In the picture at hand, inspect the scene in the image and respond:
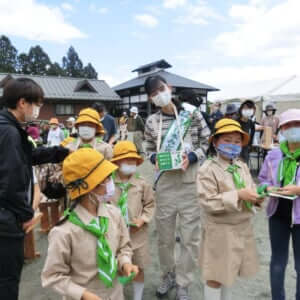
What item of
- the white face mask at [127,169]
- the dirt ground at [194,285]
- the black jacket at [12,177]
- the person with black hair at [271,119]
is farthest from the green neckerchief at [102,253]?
the person with black hair at [271,119]

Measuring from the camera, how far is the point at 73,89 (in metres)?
24.6

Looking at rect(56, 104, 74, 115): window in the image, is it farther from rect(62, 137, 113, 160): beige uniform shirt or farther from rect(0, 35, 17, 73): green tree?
rect(0, 35, 17, 73): green tree

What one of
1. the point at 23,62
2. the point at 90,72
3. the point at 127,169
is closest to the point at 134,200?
the point at 127,169

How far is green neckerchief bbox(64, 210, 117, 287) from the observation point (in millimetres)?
1447

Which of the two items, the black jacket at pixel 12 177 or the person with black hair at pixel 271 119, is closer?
the black jacket at pixel 12 177

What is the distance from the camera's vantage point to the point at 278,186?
81.7 inches

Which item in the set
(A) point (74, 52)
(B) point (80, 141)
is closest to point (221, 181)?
(B) point (80, 141)

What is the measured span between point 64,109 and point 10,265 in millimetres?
23396

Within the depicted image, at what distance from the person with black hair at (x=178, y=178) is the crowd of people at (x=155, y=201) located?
0.01 metres

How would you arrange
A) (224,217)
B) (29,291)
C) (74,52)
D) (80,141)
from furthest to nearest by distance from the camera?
(74,52)
(80,141)
(29,291)
(224,217)

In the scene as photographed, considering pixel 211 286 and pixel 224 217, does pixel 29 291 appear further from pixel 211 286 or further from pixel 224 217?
pixel 224 217

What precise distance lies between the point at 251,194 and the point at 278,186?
38 cm

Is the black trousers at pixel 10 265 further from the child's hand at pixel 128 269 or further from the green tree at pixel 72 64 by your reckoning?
the green tree at pixel 72 64

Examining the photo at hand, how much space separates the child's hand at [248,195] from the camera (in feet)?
6.07
